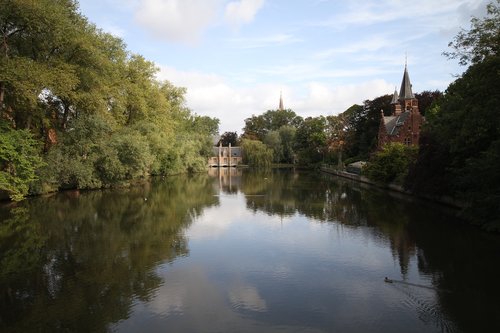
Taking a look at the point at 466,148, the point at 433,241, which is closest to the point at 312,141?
the point at 466,148

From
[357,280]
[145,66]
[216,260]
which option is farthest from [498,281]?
[145,66]

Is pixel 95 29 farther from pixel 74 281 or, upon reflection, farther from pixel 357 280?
pixel 357 280

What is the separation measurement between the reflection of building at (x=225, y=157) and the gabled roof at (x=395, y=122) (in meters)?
55.2

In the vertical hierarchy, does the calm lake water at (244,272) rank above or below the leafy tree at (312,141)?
below

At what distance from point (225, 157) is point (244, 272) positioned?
97425mm

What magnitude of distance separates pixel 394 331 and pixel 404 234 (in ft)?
31.7

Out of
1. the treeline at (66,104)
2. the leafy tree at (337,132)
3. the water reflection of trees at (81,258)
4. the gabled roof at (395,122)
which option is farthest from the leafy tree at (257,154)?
the water reflection of trees at (81,258)

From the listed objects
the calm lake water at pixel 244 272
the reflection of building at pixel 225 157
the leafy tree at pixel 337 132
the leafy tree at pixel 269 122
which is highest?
the leafy tree at pixel 269 122

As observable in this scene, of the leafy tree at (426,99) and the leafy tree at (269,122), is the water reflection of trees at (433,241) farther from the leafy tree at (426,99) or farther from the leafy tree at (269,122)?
the leafy tree at (269,122)

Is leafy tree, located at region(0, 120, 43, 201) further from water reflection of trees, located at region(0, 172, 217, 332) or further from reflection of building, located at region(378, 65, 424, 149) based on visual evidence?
reflection of building, located at region(378, 65, 424, 149)

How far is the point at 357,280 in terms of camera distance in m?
11.0

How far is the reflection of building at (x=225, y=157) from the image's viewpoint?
107 metres

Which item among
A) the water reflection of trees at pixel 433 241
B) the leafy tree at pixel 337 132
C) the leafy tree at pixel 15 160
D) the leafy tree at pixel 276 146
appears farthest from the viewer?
the leafy tree at pixel 276 146

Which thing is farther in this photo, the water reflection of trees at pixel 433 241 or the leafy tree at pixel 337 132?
the leafy tree at pixel 337 132
